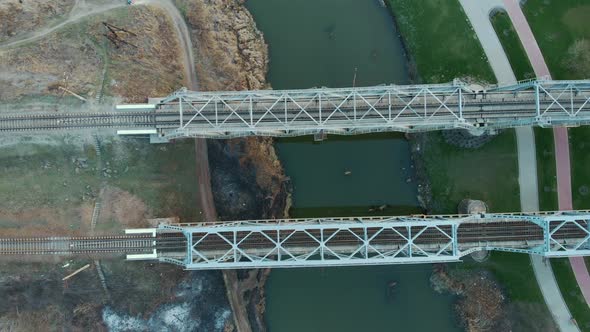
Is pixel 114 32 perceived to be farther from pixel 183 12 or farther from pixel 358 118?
pixel 358 118

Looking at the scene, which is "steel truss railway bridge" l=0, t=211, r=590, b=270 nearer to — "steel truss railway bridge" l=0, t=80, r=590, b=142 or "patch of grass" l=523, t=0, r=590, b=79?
"steel truss railway bridge" l=0, t=80, r=590, b=142

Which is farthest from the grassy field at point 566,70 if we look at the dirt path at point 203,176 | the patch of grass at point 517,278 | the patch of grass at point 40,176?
the patch of grass at point 40,176

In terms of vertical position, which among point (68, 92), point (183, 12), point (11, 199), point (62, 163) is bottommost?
point (11, 199)

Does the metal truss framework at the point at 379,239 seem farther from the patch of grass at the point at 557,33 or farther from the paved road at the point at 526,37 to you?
the paved road at the point at 526,37

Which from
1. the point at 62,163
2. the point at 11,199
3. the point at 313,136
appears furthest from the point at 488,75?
the point at 11,199

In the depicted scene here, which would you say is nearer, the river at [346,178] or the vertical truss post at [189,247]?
the vertical truss post at [189,247]

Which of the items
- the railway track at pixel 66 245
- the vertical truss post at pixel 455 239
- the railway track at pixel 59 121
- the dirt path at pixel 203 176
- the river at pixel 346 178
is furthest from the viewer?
the river at pixel 346 178

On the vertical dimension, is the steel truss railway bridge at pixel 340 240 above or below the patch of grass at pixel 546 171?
below

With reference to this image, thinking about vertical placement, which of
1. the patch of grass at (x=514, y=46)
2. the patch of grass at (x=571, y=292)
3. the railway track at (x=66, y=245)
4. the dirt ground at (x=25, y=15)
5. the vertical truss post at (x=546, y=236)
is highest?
the dirt ground at (x=25, y=15)
